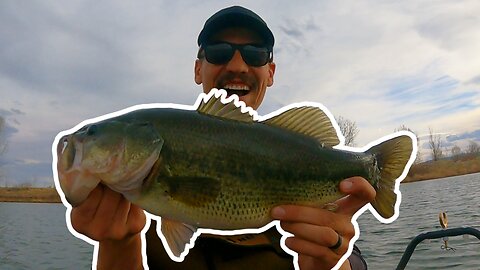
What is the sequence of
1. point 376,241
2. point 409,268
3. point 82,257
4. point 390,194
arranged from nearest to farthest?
point 390,194 → point 409,268 → point 376,241 → point 82,257

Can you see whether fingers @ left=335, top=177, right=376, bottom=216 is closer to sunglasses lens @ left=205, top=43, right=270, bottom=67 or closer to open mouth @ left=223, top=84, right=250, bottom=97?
open mouth @ left=223, top=84, right=250, bottom=97

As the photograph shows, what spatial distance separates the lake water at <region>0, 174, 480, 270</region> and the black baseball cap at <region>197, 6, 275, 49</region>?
9.09 metres

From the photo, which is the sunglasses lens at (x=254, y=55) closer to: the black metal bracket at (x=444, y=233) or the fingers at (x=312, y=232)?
the fingers at (x=312, y=232)

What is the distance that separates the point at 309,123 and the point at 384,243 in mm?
12914

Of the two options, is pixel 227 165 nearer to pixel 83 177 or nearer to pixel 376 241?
pixel 83 177

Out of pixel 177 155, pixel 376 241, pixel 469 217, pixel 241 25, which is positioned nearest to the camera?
pixel 177 155

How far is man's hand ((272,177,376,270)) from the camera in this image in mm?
1871

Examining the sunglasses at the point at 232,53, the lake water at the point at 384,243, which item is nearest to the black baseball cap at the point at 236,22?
the sunglasses at the point at 232,53

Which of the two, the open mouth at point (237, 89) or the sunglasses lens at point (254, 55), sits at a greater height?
the sunglasses lens at point (254, 55)

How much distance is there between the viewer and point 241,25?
314 centimetres

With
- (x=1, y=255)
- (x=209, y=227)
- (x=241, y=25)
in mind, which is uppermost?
(x=241, y=25)

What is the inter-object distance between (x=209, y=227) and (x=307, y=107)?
0.74 m

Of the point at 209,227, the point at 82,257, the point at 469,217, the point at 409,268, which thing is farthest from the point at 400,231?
the point at 209,227

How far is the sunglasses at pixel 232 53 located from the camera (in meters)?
3.04
